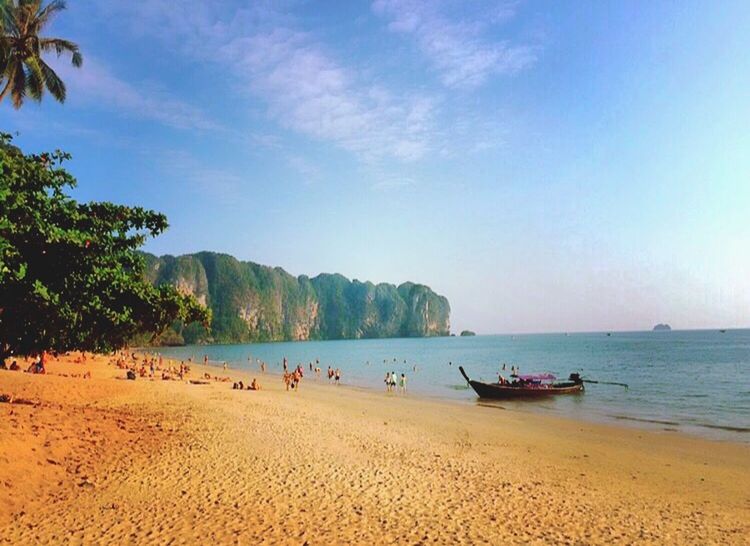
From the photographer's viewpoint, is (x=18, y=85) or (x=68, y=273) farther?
(x=18, y=85)

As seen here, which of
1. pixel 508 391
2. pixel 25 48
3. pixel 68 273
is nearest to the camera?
pixel 68 273

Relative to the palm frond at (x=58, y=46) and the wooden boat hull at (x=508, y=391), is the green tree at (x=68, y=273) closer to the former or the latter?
the palm frond at (x=58, y=46)

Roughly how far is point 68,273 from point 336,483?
731 cm

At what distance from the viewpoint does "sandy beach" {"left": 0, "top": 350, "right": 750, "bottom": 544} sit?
7.76m

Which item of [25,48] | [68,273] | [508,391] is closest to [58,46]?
[25,48]

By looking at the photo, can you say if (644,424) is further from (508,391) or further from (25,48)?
(25,48)

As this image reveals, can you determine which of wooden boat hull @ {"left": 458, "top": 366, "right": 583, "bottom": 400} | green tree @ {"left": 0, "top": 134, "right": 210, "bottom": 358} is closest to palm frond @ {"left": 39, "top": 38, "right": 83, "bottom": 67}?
green tree @ {"left": 0, "top": 134, "right": 210, "bottom": 358}

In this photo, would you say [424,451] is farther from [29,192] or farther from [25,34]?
[25,34]

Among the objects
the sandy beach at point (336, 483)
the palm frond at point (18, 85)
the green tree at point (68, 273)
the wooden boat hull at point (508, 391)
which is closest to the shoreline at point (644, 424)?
the wooden boat hull at point (508, 391)

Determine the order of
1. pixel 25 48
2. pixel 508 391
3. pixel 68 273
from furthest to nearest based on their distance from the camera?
pixel 508 391, pixel 25 48, pixel 68 273

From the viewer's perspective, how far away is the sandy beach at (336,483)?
7758 millimetres

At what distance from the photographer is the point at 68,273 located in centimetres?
948

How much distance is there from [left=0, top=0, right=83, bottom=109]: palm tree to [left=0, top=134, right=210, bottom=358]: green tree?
1038cm

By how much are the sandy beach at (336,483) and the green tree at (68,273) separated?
8.42ft
